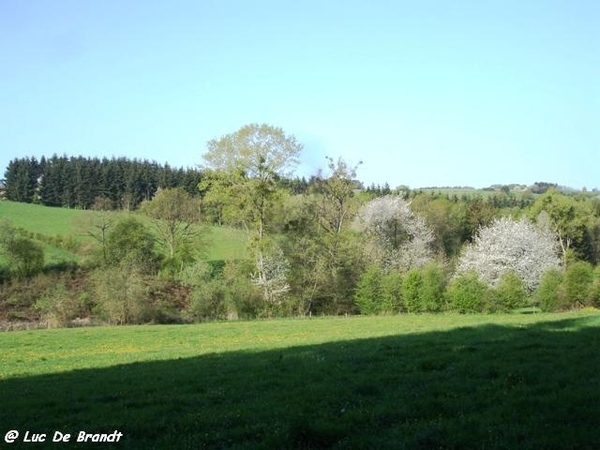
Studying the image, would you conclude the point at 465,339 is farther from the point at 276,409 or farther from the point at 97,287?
the point at 97,287

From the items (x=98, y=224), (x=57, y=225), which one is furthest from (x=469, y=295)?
(x=57, y=225)

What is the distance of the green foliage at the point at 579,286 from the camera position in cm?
4600

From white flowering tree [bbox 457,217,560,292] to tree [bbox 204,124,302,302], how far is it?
24.5 m

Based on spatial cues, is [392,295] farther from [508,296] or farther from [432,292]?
[508,296]

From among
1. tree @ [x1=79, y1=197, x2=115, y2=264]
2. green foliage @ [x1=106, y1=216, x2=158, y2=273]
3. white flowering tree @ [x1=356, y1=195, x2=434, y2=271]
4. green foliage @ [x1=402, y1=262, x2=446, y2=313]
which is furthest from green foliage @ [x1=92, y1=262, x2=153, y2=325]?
white flowering tree @ [x1=356, y1=195, x2=434, y2=271]

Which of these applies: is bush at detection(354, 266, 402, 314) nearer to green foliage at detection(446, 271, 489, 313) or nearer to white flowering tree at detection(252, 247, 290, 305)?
green foliage at detection(446, 271, 489, 313)

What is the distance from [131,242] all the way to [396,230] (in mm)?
34838

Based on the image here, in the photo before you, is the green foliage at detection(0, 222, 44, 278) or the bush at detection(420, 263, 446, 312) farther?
the green foliage at detection(0, 222, 44, 278)

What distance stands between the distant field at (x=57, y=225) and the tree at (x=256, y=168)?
15.6 m

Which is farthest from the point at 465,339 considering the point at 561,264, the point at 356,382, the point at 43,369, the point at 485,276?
the point at 561,264

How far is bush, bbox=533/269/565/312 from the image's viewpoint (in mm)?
45906

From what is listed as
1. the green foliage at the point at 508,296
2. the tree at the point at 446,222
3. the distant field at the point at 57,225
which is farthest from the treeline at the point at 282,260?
the tree at the point at 446,222

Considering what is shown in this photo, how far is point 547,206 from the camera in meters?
84.9

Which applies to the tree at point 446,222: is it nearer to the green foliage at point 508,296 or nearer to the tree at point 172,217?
the tree at point 172,217
